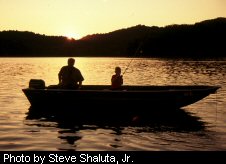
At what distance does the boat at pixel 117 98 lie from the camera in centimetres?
1466

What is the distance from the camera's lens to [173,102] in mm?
15164

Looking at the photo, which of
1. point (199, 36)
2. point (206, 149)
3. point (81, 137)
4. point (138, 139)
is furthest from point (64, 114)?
point (199, 36)

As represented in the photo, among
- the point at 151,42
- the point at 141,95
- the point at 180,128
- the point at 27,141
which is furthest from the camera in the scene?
the point at 151,42

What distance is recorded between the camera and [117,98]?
1477 cm

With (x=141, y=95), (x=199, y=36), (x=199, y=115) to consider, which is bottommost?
(x=199, y=115)

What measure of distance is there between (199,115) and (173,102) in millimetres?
1275

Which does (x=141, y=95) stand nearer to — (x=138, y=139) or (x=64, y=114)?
(x=64, y=114)
